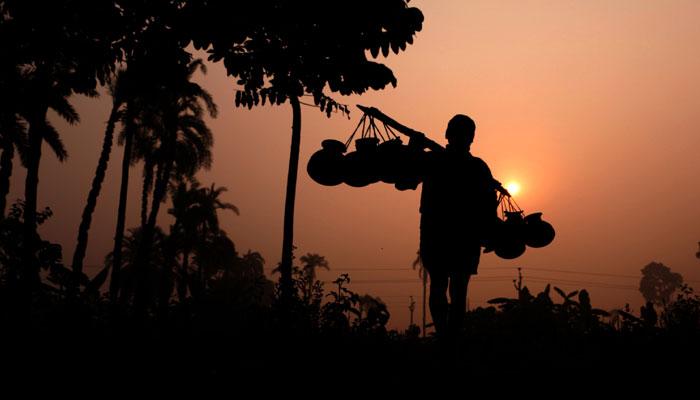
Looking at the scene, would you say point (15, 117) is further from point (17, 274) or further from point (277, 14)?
point (277, 14)

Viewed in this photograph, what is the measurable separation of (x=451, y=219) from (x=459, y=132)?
83 cm

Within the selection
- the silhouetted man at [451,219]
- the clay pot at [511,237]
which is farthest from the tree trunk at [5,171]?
the clay pot at [511,237]

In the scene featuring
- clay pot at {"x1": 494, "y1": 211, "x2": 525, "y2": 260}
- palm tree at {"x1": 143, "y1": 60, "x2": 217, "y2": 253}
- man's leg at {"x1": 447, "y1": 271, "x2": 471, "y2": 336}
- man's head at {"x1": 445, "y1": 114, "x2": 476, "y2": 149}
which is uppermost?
palm tree at {"x1": 143, "y1": 60, "x2": 217, "y2": 253}

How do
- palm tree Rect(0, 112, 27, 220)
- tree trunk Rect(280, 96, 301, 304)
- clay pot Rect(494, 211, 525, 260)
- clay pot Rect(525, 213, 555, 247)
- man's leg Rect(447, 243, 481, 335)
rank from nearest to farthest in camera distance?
man's leg Rect(447, 243, 481, 335), clay pot Rect(494, 211, 525, 260), clay pot Rect(525, 213, 555, 247), tree trunk Rect(280, 96, 301, 304), palm tree Rect(0, 112, 27, 220)

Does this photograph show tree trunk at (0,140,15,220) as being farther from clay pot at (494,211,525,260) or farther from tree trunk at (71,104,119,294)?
clay pot at (494,211,525,260)

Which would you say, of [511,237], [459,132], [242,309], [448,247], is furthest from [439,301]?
[242,309]

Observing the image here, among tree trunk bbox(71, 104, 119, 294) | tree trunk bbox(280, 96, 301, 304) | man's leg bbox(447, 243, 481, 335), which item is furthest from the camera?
tree trunk bbox(71, 104, 119, 294)

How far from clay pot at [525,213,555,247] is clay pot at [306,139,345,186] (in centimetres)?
218

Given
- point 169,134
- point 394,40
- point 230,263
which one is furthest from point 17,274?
Result: point 230,263

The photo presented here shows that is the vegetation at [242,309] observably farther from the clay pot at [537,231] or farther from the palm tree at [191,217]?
the palm tree at [191,217]

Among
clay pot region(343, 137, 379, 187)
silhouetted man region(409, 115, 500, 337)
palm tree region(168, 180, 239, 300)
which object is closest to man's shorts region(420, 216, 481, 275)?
silhouetted man region(409, 115, 500, 337)

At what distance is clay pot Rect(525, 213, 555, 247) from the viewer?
5957mm

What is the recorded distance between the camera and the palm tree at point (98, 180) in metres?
28.2

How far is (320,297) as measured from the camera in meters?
9.30
